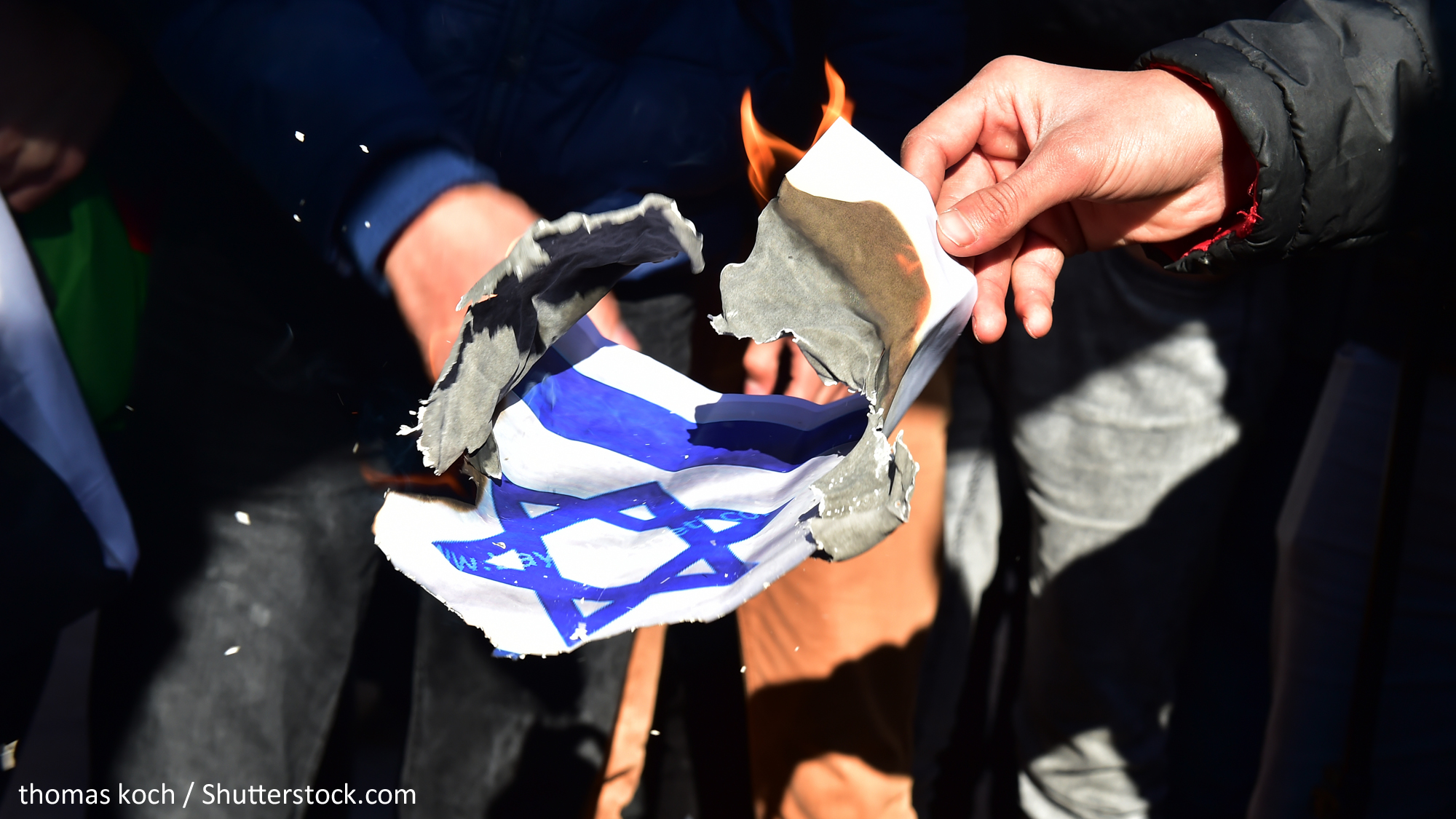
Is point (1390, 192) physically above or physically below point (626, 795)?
above

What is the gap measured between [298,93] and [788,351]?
0.72 metres

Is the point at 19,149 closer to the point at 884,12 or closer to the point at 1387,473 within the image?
the point at 884,12

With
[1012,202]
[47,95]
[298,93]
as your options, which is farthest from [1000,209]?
[47,95]

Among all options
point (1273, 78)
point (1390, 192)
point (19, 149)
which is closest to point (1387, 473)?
point (1390, 192)

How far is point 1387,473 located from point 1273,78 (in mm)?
537

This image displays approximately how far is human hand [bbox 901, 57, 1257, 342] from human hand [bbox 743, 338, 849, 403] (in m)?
0.40

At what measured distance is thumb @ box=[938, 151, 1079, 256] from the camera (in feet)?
2.70

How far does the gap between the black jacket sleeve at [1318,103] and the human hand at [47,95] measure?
3.60 ft

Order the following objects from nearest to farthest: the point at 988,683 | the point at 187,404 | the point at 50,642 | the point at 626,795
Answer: the point at 187,404 < the point at 50,642 < the point at 626,795 < the point at 988,683

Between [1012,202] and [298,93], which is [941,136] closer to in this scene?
[1012,202]

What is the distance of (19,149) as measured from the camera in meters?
0.98

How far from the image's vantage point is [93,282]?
1.11 metres

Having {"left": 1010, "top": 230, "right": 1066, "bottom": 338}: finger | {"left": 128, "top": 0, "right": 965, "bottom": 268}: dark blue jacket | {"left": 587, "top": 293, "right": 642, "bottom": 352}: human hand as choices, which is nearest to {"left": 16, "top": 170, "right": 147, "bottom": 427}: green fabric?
{"left": 128, "top": 0, "right": 965, "bottom": 268}: dark blue jacket

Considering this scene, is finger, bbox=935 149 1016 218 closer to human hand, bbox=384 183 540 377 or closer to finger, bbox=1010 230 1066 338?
finger, bbox=1010 230 1066 338
